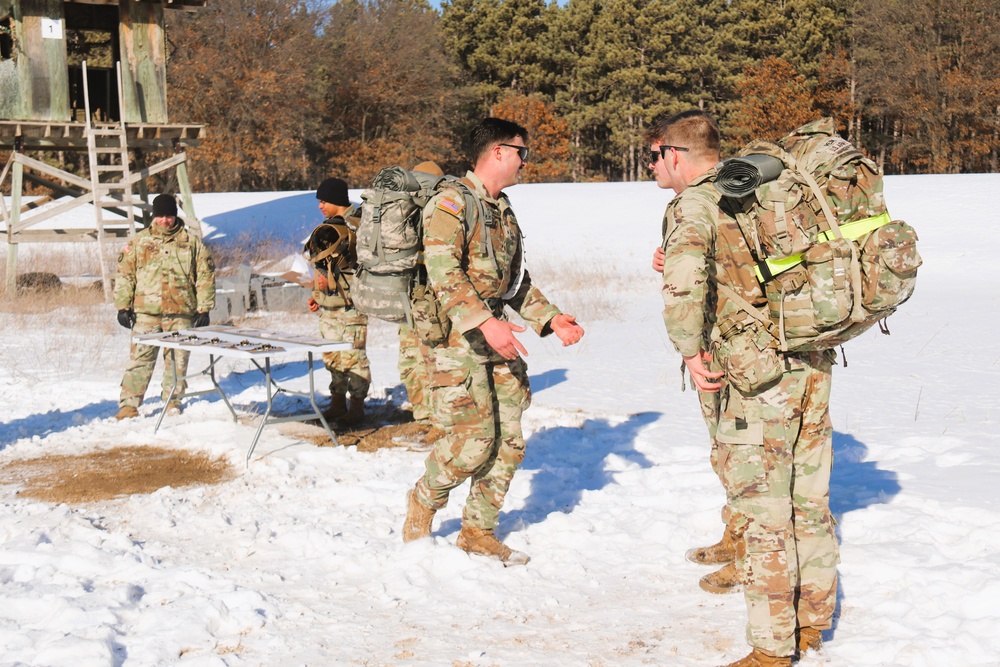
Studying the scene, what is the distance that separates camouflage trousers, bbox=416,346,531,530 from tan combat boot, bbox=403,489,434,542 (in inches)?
2.2

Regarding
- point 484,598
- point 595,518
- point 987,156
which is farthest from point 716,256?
point 987,156

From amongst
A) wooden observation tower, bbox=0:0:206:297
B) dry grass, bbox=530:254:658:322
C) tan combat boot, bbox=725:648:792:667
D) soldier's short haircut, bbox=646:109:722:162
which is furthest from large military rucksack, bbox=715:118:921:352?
wooden observation tower, bbox=0:0:206:297

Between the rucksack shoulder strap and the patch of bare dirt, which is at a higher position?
the rucksack shoulder strap

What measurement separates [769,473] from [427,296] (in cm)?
211

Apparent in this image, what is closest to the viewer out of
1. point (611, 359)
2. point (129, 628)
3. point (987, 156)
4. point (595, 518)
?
point (129, 628)

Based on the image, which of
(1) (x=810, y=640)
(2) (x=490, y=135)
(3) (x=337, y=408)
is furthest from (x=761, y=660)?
(3) (x=337, y=408)

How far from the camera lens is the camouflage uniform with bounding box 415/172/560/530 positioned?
16.0 ft

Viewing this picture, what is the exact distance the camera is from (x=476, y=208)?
5.04 meters

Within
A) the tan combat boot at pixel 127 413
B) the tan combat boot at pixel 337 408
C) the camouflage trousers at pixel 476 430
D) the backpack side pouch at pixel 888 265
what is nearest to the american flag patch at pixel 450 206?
the camouflage trousers at pixel 476 430

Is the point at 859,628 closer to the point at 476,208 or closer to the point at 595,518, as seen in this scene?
the point at 595,518

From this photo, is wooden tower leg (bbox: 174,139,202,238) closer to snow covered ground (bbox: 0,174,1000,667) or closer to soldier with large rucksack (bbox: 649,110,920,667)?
snow covered ground (bbox: 0,174,1000,667)

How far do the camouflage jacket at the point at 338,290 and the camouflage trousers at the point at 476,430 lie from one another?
3352mm

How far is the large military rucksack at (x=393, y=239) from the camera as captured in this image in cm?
517

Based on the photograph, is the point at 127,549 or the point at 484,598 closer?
the point at 484,598
